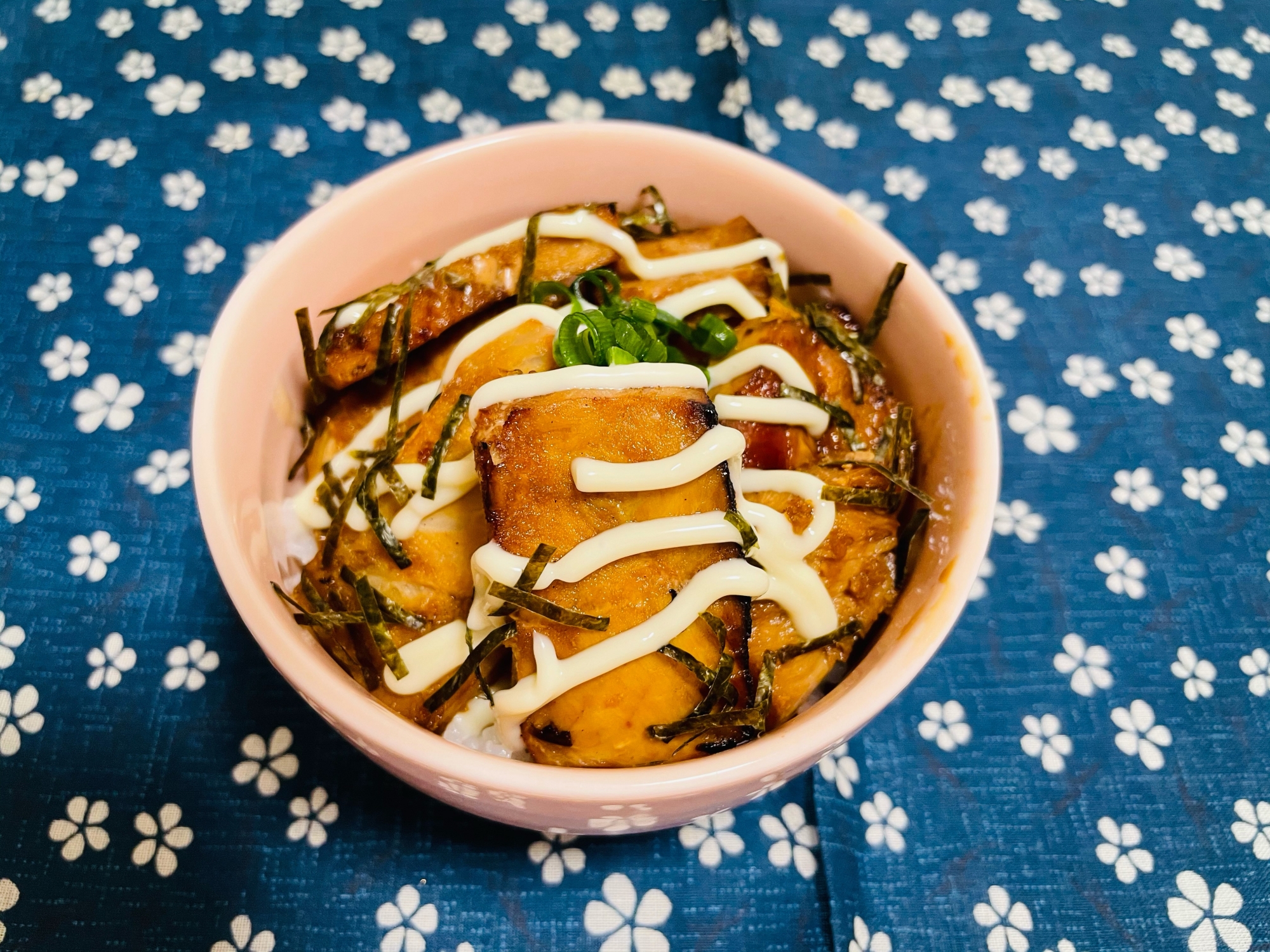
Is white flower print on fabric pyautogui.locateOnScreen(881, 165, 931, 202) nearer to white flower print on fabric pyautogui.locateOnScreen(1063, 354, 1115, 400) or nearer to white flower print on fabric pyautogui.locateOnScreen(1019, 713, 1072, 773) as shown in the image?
white flower print on fabric pyautogui.locateOnScreen(1063, 354, 1115, 400)

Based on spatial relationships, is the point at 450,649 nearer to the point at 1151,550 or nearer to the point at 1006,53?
the point at 1151,550

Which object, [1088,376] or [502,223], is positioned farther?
[1088,376]

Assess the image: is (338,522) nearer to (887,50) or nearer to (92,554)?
(92,554)

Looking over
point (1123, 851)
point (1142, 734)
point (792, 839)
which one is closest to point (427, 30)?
point (792, 839)

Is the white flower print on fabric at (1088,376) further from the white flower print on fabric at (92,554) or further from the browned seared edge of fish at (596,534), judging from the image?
the white flower print on fabric at (92,554)

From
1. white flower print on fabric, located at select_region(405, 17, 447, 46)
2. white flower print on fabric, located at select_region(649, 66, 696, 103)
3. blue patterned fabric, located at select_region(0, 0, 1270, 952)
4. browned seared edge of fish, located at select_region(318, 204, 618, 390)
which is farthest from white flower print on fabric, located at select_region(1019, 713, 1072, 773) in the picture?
white flower print on fabric, located at select_region(405, 17, 447, 46)

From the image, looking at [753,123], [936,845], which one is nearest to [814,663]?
[936,845]
